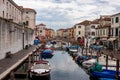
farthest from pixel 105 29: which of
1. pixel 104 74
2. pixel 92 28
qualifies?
pixel 104 74

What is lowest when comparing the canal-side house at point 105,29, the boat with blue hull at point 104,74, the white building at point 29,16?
the boat with blue hull at point 104,74

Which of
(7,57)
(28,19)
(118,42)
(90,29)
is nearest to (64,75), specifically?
(7,57)

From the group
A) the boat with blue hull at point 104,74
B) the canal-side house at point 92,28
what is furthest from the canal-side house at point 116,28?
the canal-side house at point 92,28

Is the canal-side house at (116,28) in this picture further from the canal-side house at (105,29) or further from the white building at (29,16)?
the white building at (29,16)

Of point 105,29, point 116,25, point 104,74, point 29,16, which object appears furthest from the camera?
point 29,16

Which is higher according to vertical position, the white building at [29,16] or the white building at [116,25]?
the white building at [29,16]

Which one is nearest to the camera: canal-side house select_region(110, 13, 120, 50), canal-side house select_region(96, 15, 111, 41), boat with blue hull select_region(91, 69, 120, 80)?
boat with blue hull select_region(91, 69, 120, 80)

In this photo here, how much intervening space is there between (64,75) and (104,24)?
2035 inches

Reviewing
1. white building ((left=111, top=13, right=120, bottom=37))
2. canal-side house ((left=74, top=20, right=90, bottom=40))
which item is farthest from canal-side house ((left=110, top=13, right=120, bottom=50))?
canal-side house ((left=74, top=20, right=90, bottom=40))

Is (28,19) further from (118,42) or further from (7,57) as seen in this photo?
(7,57)

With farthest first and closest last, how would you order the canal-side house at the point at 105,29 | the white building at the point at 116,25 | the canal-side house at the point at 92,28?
the canal-side house at the point at 92,28 < the canal-side house at the point at 105,29 < the white building at the point at 116,25

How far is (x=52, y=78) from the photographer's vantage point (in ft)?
120

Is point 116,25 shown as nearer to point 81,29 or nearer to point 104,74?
point 104,74

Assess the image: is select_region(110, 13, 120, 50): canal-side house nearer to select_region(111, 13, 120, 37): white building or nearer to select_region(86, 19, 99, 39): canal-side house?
select_region(111, 13, 120, 37): white building
